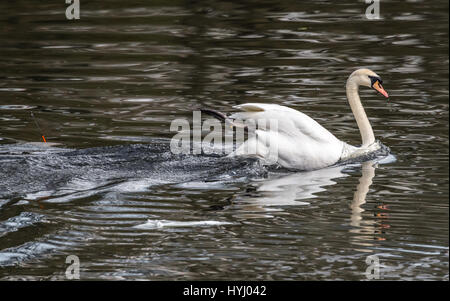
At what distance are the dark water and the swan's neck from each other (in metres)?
0.31

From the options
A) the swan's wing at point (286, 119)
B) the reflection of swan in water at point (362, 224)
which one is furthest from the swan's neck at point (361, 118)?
the reflection of swan in water at point (362, 224)

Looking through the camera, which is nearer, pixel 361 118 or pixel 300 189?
pixel 300 189

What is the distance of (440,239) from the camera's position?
5895mm

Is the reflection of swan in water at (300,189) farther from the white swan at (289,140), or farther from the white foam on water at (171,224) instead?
the white foam on water at (171,224)

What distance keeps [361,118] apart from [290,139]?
3.53 feet

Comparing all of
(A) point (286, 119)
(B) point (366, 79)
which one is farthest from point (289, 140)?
(B) point (366, 79)

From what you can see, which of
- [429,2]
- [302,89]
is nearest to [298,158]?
[302,89]

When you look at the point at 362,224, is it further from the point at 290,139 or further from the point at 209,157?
the point at 209,157

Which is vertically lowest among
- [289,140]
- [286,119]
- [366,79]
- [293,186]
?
[293,186]

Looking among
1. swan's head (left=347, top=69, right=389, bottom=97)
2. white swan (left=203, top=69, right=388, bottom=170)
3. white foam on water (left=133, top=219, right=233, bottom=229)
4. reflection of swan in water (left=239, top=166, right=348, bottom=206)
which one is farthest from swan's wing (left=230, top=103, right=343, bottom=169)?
white foam on water (left=133, top=219, right=233, bottom=229)

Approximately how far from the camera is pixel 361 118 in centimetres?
873

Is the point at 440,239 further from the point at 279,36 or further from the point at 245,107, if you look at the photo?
the point at 279,36
